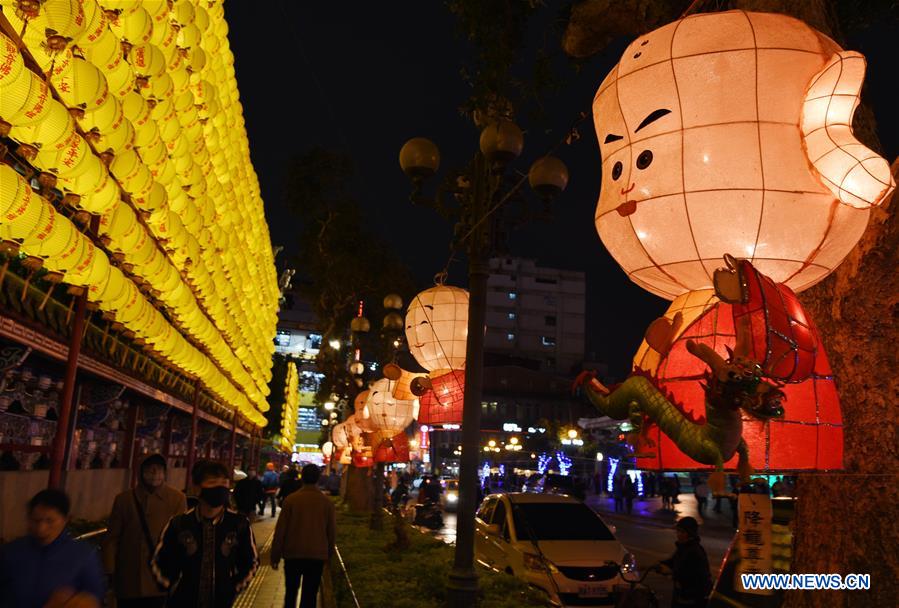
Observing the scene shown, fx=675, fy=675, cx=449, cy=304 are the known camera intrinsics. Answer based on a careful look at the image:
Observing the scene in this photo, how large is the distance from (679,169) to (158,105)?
11.0 meters

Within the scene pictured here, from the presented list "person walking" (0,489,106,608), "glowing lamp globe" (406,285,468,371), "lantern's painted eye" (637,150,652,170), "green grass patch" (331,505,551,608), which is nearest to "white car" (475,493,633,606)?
"green grass patch" (331,505,551,608)

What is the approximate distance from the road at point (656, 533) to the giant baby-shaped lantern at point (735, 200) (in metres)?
9.25

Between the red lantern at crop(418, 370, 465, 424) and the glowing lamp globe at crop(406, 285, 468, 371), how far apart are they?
271 mm

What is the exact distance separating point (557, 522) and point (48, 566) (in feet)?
27.3

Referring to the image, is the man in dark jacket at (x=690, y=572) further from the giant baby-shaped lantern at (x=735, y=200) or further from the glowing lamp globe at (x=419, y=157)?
the glowing lamp globe at (x=419, y=157)

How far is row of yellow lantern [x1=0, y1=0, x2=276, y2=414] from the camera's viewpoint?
25.0 feet

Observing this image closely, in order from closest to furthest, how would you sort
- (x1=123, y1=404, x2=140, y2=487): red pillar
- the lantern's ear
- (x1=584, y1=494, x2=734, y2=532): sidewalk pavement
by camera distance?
the lantern's ear < (x1=123, y1=404, x2=140, y2=487): red pillar < (x1=584, y1=494, x2=734, y2=532): sidewalk pavement

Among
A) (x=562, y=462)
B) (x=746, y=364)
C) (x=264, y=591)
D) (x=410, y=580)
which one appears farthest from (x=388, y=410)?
(x=562, y=462)

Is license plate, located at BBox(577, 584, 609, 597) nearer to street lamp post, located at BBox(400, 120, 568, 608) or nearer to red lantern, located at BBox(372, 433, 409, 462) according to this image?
street lamp post, located at BBox(400, 120, 568, 608)

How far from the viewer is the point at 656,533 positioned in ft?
78.7

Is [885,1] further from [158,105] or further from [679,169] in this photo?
[158,105]

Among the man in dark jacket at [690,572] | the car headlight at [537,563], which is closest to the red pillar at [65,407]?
the car headlight at [537,563]

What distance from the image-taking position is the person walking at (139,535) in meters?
5.27

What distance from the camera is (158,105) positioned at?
39.3 ft
